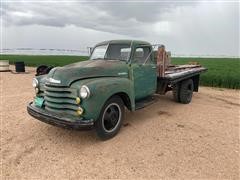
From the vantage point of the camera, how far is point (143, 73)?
5.63 meters

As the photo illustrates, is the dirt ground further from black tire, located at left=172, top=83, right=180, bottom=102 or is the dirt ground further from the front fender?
black tire, located at left=172, top=83, right=180, bottom=102

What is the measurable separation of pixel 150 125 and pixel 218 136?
150 centimetres

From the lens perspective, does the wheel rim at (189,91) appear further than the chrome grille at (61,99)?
Yes

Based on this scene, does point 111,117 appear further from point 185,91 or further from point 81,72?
point 185,91

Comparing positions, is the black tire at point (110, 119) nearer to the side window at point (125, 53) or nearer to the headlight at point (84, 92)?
the headlight at point (84, 92)

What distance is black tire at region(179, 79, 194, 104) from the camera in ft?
25.4

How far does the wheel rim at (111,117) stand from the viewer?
4.55 m

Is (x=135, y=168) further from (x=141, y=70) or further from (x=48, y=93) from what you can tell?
(x=141, y=70)

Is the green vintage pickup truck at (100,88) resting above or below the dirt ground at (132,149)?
above

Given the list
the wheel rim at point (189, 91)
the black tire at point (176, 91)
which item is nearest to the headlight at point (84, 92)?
the black tire at point (176, 91)

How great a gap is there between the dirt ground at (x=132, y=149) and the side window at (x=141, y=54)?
151cm

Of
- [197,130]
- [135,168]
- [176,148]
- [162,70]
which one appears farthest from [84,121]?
[162,70]

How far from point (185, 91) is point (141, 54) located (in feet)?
9.10

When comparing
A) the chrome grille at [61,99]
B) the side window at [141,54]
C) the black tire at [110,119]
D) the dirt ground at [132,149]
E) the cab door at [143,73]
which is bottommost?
the dirt ground at [132,149]
